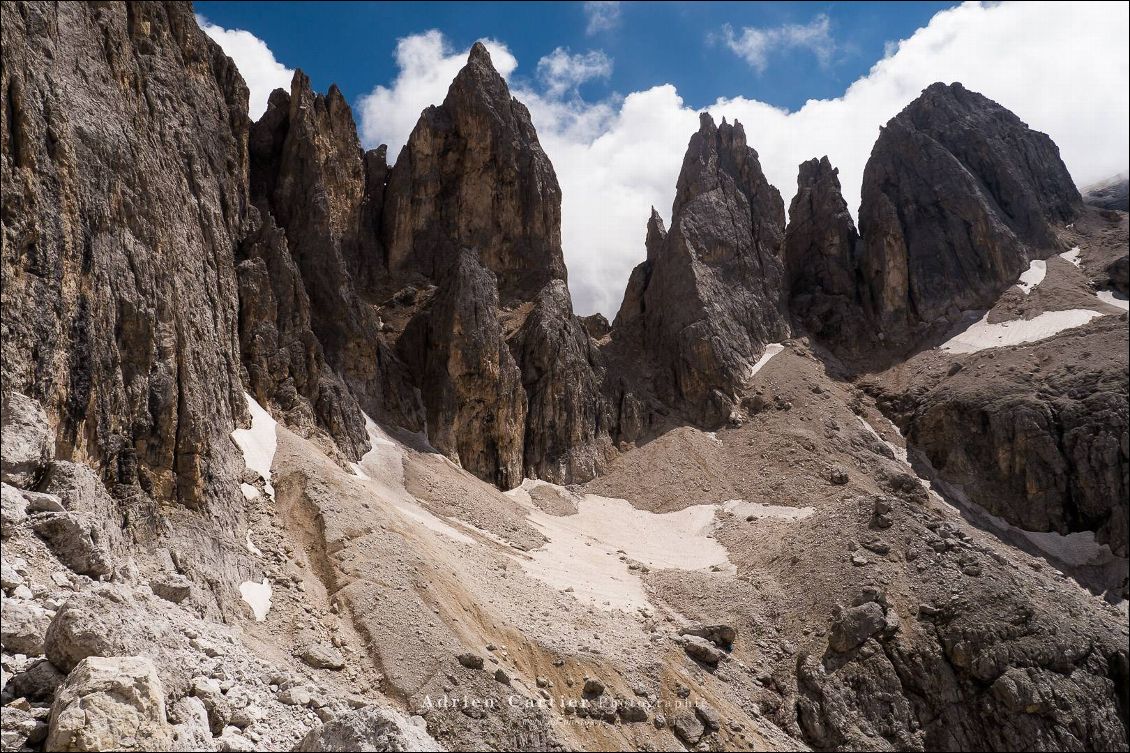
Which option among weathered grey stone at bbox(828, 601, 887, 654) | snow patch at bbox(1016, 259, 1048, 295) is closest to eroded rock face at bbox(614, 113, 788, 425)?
snow patch at bbox(1016, 259, 1048, 295)

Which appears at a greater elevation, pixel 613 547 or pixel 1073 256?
pixel 1073 256

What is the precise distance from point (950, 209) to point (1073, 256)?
1370 centimetres

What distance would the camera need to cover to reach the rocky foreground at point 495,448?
17188mm

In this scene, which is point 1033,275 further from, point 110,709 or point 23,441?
point 110,709

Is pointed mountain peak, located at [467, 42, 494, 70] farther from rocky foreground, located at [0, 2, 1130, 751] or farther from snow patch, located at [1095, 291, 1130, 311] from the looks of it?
snow patch, located at [1095, 291, 1130, 311]

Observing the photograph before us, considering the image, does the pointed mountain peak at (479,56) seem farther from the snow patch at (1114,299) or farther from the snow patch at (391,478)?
the snow patch at (1114,299)

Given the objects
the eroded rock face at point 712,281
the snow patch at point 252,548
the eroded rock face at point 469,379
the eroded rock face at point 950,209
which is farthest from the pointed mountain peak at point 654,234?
the snow patch at point 252,548

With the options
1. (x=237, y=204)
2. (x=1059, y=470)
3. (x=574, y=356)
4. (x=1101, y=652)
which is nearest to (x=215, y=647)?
(x=1101, y=652)

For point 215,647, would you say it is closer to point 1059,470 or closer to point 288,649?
point 288,649

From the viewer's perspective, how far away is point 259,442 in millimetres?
31453

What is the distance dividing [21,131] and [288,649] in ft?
48.2

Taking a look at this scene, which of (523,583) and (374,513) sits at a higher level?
(374,513)

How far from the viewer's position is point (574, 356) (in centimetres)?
6034

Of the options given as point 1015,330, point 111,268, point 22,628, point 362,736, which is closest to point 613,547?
point 111,268
